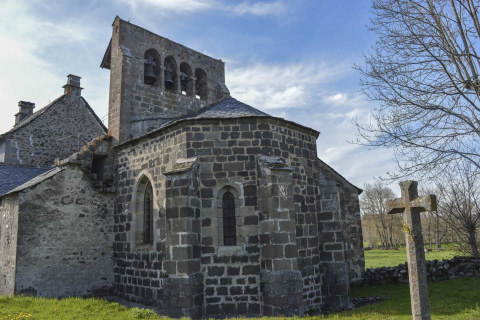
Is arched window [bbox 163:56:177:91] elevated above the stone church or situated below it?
above

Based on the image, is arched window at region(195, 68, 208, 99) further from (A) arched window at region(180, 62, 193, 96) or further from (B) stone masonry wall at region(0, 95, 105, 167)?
(B) stone masonry wall at region(0, 95, 105, 167)

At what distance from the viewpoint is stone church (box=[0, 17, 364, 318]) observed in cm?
863

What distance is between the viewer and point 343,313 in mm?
8766

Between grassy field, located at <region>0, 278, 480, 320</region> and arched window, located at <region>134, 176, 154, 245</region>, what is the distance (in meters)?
2.12

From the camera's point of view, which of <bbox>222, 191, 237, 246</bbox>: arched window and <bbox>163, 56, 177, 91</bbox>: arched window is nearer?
<bbox>222, 191, 237, 246</bbox>: arched window

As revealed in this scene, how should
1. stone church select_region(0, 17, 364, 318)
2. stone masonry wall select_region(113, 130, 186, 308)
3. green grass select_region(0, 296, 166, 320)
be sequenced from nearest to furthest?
1. green grass select_region(0, 296, 166, 320)
2. stone church select_region(0, 17, 364, 318)
3. stone masonry wall select_region(113, 130, 186, 308)

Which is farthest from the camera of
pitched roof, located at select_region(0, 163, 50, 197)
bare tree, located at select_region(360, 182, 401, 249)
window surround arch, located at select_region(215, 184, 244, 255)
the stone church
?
bare tree, located at select_region(360, 182, 401, 249)

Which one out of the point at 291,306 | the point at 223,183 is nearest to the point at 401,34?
the point at 223,183

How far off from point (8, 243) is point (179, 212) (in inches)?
252

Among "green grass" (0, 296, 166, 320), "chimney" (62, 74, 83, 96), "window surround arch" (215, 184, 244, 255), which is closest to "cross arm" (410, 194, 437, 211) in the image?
"window surround arch" (215, 184, 244, 255)

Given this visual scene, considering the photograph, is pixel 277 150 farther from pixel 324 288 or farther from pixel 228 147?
pixel 324 288

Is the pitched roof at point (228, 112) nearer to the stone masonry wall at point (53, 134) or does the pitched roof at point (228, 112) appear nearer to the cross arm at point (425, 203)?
the cross arm at point (425, 203)

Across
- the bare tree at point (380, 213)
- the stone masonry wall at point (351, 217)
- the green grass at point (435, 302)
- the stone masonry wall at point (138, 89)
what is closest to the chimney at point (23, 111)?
the stone masonry wall at point (138, 89)

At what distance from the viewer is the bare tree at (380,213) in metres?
38.8
